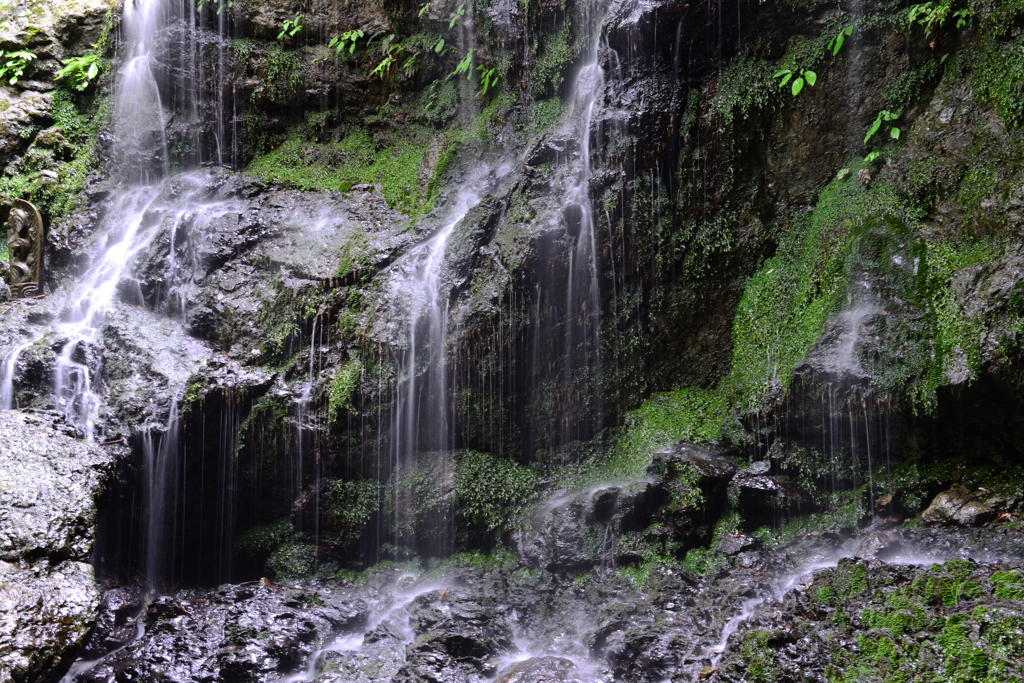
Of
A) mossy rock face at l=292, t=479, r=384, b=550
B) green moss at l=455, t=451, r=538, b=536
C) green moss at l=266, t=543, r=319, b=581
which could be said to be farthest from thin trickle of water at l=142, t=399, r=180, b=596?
green moss at l=455, t=451, r=538, b=536

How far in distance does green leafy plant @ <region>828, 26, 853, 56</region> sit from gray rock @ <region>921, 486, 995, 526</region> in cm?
458

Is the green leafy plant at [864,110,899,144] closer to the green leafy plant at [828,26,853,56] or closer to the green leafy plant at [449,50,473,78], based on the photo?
the green leafy plant at [828,26,853,56]

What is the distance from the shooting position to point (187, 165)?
1071 cm

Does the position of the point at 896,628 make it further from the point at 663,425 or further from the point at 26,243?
the point at 26,243

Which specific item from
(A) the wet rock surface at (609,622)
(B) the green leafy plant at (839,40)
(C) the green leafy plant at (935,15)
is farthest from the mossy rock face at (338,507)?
(C) the green leafy plant at (935,15)

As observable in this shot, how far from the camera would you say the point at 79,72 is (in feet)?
36.5

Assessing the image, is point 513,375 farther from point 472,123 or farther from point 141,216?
point 141,216

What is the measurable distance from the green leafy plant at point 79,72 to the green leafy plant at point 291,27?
9.97ft

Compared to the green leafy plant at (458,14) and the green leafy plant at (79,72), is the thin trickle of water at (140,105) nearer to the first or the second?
the green leafy plant at (79,72)

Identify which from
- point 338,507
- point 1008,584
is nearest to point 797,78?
point 1008,584

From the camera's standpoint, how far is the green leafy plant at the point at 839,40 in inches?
278

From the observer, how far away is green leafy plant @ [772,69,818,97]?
6.93 meters

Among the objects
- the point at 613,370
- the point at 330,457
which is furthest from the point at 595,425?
the point at 330,457

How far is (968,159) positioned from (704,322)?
288 centimetres
